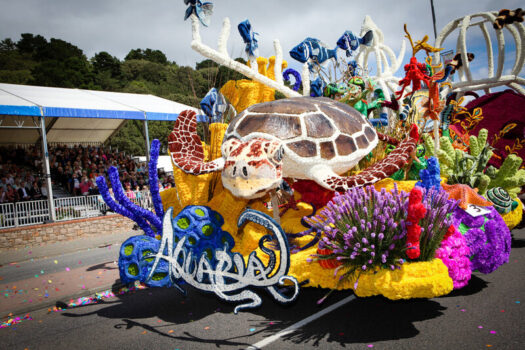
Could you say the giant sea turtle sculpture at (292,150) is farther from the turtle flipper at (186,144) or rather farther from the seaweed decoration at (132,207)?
the seaweed decoration at (132,207)

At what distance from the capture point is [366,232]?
2.92 metres

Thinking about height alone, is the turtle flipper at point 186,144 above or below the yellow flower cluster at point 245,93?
below

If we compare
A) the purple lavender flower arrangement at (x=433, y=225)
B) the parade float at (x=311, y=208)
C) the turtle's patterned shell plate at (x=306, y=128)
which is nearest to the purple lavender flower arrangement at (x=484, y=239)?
the parade float at (x=311, y=208)

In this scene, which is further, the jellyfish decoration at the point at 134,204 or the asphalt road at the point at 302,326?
the jellyfish decoration at the point at 134,204

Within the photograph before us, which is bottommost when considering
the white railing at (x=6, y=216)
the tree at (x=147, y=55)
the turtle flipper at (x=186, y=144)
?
the white railing at (x=6, y=216)

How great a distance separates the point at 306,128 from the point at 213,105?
160 centimetres

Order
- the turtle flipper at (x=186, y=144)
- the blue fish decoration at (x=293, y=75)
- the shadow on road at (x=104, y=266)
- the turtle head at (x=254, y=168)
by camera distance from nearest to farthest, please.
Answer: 1. the turtle head at (x=254, y=168)
2. the turtle flipper at (x=186, y=144)
3. the blue fish decoration at (x=293, y=75)
4. the shadow on road at (x=104, y=266)

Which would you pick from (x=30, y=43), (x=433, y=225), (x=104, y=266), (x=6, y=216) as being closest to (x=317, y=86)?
(x=433, y=225)

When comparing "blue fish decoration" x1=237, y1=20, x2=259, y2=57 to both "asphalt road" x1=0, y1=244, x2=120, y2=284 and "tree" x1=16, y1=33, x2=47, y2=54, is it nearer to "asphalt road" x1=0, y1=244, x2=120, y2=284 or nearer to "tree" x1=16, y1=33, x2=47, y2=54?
"asphalt road" x1=0, y1=244, x2=120, y2=284

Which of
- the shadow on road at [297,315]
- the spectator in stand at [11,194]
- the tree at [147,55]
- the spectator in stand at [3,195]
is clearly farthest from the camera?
the tree at [147,55]

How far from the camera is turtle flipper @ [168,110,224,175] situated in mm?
3852

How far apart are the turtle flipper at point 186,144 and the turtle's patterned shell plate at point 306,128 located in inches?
18.0

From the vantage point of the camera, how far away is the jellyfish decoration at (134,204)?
12.7ft

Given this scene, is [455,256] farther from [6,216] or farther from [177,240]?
[6,216]
